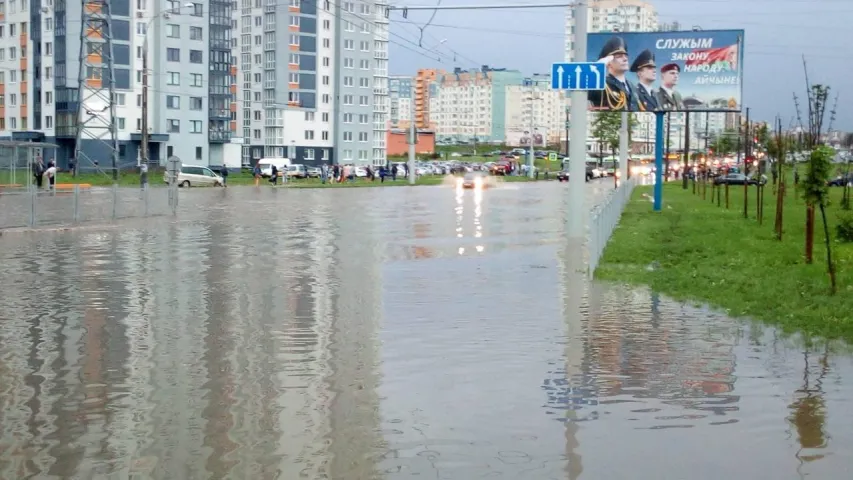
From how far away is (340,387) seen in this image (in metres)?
9.74

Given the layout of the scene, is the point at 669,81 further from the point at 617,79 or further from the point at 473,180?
the point at 473,180

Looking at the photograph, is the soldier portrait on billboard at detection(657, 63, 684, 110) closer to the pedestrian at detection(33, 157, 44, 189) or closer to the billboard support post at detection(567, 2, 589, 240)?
the billboard support post at detection(567, 2, 589, 240)

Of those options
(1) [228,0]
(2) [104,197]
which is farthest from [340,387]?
(1) [228,0]

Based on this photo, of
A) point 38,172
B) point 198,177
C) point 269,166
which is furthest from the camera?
point 269,166

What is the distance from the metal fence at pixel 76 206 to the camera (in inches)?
1164

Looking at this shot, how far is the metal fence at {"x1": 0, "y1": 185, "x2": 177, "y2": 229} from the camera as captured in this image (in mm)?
29578

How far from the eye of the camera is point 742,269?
732 inches

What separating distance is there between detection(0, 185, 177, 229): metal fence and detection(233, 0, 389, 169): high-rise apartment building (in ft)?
286

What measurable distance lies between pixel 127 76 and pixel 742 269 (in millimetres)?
85324

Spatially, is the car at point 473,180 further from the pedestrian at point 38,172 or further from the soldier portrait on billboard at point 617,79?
the soldier portrait on billboard at point 617,79

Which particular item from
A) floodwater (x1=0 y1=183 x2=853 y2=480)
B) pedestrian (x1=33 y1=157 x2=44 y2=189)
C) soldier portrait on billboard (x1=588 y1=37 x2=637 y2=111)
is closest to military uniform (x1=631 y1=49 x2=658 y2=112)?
soldier portrait on billboard (x1=588 y1=37 x2=637 y2=111)

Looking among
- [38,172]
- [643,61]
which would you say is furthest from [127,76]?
[643,61]

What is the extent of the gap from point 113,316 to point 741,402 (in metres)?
8.29

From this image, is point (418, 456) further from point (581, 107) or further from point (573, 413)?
point (581, 107)
